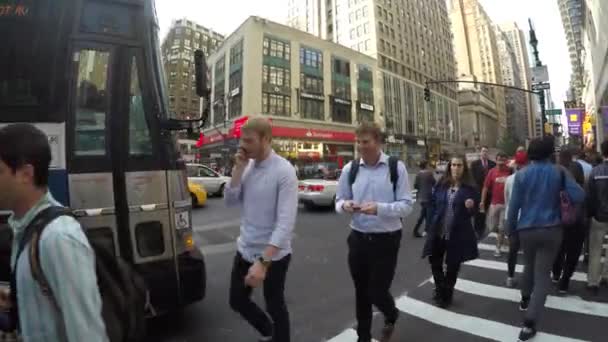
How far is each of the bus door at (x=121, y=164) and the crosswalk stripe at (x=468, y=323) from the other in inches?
113

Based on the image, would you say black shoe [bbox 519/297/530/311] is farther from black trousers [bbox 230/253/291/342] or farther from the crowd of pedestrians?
black trousers [bbox 230/253/291/342]

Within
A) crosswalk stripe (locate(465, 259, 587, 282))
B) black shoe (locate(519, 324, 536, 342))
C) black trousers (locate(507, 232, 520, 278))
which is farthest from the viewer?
crosswalk stripe (locate(465, 259, 587, 282))

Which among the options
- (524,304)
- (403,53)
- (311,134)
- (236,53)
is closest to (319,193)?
(524,304)

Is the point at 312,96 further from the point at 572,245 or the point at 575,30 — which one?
the point at 575,30

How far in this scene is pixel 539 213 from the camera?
3494 millimetres

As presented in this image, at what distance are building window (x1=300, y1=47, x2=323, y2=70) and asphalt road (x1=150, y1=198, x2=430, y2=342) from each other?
4059 centimetres

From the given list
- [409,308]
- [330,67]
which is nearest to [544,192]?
[409,308]

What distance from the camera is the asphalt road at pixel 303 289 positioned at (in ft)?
12.7

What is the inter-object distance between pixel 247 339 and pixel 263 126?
2279 mm

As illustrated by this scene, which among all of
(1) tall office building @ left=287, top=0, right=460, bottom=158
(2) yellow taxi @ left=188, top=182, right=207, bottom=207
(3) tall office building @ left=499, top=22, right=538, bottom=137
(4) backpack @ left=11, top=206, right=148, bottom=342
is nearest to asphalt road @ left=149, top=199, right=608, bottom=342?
(4) backpack @ left=11, top=206, right=148, bottom=342

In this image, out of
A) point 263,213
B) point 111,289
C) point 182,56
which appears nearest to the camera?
point 111,289

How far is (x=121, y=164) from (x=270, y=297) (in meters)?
1.83

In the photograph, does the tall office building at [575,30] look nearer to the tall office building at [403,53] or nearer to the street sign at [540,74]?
the tall office building at [403,53]

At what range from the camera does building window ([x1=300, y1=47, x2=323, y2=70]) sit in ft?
156
